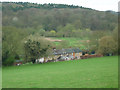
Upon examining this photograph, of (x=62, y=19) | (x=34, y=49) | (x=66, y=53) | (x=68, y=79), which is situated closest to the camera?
(x=68, y=79)

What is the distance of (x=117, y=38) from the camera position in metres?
48.2

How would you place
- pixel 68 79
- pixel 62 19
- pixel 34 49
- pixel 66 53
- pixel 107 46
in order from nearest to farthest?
pixel 68 79, pixel 34 49, pixel 107 46, pixel 66 53, pixel 62 19

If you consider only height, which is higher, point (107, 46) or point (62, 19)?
point (62, 19)

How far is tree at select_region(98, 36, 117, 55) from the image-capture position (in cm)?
4769

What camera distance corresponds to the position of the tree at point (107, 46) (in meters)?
47.7

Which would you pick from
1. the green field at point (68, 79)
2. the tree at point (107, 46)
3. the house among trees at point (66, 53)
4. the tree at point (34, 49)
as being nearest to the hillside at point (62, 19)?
the house among trees at point (66, 53)

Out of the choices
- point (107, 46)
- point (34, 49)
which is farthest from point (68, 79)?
point (107, 46)

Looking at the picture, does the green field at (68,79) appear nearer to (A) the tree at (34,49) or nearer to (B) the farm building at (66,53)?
(A) the tree at (34,49)

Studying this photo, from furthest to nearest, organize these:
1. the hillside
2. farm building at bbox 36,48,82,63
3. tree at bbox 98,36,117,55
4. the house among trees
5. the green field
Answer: the hillside
the house among trees
farm building at bbox 36,48,82,63
tree at bbox 98,36,117,55
the green field

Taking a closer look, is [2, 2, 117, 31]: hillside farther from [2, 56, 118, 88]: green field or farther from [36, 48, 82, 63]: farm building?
[2, 56, 118, 88]: green field

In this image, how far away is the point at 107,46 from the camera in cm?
4816

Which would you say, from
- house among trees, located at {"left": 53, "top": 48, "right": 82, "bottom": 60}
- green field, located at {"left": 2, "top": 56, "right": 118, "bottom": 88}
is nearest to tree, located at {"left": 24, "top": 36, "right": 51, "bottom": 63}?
house among trees, located at {"left": 53, "top": 48, "right": 82, "bottom": 60}

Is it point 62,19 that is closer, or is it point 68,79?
point 68,79

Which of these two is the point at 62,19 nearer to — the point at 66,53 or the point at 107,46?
the point at 66,53
